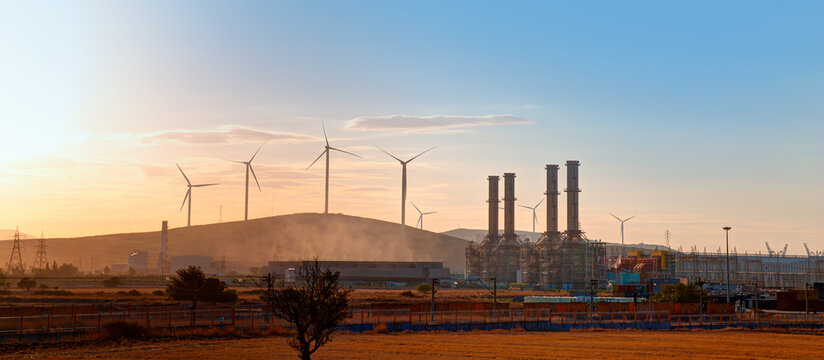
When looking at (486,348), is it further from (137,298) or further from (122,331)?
(137,298)

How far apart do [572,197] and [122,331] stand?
5827 inches

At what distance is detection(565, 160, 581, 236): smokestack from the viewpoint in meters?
188

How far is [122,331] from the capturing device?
52.9 meters

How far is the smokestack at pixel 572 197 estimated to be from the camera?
188250 millimetres

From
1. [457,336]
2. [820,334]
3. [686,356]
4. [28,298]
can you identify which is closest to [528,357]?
[686,356]

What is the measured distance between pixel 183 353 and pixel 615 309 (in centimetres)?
6218

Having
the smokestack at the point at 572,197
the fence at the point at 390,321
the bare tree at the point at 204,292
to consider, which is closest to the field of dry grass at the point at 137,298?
the bare tree at the point at 204,292

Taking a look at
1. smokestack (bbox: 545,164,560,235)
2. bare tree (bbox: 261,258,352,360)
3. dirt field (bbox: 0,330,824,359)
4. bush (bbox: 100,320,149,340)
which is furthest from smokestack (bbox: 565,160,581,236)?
bare tree (bbox: 261,258,352,360)

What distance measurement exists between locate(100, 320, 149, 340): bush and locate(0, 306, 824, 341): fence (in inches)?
36.7

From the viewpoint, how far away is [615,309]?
315ft

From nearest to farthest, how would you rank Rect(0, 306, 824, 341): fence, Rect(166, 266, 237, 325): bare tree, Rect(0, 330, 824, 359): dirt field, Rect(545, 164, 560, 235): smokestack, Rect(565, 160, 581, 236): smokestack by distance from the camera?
1. Rect(0, 330, 824, 359): dirt field
2. Rect(0, 306, 824, 341): fence
3. Rect(166, 266, 237, 325): bare tree
4. Rect(565, 160, 581, 236): smokestack
5. Rect(545, 164, 560, 235): smokestack

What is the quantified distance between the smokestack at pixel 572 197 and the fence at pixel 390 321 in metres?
99.9

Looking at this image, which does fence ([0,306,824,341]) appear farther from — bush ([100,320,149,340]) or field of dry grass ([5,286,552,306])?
field of dry grass ([5,286,552,306])

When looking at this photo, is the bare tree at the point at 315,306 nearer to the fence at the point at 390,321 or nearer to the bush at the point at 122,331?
the bush at the point at 122,331
